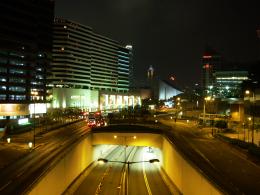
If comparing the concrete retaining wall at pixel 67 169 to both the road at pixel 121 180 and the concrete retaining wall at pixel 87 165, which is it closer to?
the concrete retaining wall at pixel 87 165

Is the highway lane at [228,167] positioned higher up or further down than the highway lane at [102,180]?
higher up

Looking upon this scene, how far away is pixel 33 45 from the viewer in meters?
136

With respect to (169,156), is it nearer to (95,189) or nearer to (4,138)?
(95,189)

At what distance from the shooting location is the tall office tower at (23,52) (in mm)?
121900

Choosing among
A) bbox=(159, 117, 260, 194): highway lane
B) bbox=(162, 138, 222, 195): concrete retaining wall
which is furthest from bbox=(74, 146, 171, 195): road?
bbox=(159, 117, 260, 194): highway lane

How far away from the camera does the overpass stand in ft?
110

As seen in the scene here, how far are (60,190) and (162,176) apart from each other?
66.5ft

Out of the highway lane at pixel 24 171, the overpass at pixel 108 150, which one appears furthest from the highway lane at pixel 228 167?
the highway lane at pixel 24 171

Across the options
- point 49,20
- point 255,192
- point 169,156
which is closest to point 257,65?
point 49,20

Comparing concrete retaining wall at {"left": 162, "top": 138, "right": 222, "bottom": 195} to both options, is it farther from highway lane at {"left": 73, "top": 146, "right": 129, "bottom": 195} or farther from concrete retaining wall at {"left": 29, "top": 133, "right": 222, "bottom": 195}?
highway lane at {"left": 73, "top": 146, "right": 129, "bottom": 195}

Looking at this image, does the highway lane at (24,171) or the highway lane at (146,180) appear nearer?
the highway lane at (24,171)

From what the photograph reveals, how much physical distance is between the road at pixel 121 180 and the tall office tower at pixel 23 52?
6036cm

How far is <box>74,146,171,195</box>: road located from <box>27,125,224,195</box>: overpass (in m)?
1.71

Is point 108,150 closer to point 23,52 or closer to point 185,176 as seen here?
point 185,176
